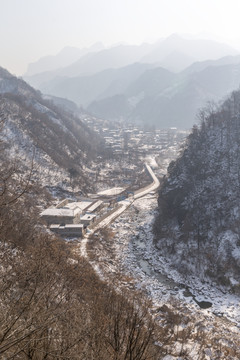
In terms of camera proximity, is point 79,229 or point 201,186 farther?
point 201,186

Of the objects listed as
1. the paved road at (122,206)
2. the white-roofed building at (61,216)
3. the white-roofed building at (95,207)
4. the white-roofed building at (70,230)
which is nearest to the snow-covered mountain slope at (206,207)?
the paved road at (122,206)

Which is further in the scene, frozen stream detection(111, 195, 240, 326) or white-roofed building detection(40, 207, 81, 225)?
white-roofed building detection(40, 207, 81, 225)

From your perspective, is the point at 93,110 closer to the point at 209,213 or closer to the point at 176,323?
the point at 209,213

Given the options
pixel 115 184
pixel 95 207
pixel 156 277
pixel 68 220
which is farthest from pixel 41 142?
pixel 156 277

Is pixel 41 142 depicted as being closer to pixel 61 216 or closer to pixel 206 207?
pixel 61 216

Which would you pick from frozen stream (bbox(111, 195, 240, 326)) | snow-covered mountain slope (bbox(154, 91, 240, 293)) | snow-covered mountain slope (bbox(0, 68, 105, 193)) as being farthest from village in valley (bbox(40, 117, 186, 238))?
snow-covered mountain slope (bbox(154, 91, 240, 293))

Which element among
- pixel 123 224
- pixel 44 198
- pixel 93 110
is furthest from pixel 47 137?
pixel 93 110

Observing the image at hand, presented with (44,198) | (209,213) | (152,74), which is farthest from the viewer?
(152,74)

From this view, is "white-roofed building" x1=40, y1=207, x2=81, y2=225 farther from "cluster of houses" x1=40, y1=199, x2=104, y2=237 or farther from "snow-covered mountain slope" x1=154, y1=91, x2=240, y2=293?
"snow-covered mountain slope" x1=154, y1=91, x2=240, y2=293

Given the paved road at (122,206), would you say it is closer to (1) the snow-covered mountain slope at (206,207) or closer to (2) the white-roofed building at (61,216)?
(2) the white-roofed building at (61,216)
